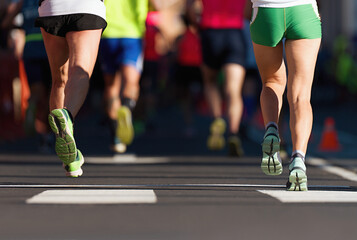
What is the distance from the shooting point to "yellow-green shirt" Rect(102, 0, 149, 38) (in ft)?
34.5

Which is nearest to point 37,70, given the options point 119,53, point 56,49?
point 119,53

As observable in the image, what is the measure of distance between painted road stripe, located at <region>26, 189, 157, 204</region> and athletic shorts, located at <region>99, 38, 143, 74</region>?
4.12 meters

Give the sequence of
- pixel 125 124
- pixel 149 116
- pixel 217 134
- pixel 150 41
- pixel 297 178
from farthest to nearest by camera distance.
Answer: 1. pixel 149 116
2. pixel 150 41
3. pixel 217 134
4. pixel 125 124
5. pixel 297 178

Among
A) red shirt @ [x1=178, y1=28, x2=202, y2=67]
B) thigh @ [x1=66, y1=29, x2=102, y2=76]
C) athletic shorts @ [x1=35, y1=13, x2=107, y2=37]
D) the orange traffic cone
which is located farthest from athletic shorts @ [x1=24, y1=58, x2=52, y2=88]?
red shirt @ [x1=178, y1=28, x2=202, y2=67]

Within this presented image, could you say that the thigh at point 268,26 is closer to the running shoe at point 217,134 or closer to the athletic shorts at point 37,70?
the running shoe at point 217,134

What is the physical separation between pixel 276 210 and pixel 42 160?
4779 mm

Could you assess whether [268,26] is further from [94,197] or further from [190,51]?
[190,51]

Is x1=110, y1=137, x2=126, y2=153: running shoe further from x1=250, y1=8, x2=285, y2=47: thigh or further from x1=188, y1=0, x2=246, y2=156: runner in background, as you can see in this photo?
x1=250, y1=8, x2=285, y2=47: thigh

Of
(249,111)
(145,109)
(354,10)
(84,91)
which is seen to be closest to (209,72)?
(249,111)

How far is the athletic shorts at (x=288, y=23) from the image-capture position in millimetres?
6848

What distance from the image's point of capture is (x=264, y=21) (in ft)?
22.8

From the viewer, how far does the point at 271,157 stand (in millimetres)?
6676

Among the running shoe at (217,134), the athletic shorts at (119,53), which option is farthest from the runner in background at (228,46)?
the athletic shorts at (119,53)

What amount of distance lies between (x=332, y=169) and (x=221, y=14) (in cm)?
259
